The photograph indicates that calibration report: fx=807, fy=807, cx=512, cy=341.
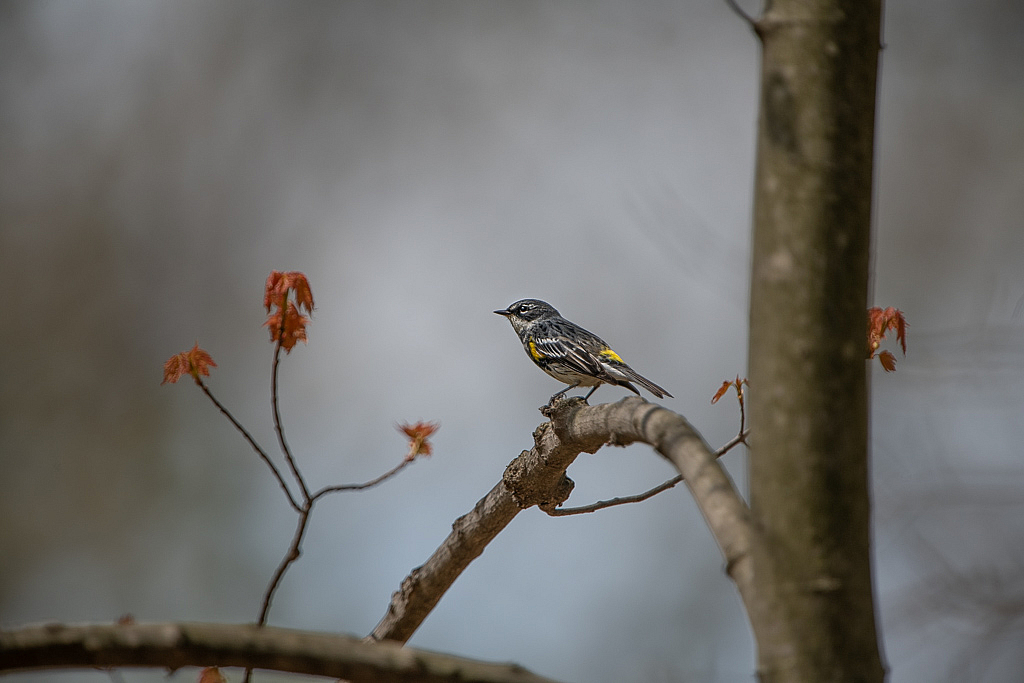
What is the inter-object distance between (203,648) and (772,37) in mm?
1035

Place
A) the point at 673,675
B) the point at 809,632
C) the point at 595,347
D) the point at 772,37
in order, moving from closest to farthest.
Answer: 1. the point at 809,632
2. the point at 772,37
3. the point at 673,675
4. the point at 595,347

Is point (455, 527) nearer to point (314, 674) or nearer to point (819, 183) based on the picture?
point (314, 674)

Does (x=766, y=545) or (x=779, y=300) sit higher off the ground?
(x=779, y=300)

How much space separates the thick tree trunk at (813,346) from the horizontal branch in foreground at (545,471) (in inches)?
7.3

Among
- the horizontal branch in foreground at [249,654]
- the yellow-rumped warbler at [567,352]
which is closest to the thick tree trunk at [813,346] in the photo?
the horizontal branch in foreground at [249,654]

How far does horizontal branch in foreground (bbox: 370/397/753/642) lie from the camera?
126cm

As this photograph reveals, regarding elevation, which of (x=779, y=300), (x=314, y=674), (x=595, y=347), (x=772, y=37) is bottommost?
(x=314, y=674)

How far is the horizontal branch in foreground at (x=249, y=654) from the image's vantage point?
93 cm

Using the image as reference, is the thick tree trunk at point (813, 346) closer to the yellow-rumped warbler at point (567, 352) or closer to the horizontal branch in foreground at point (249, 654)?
the horizontal branch in foreground at point (249, 654)

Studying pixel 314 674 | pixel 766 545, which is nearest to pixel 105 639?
pixel 314 674

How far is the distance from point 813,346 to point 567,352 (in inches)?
116

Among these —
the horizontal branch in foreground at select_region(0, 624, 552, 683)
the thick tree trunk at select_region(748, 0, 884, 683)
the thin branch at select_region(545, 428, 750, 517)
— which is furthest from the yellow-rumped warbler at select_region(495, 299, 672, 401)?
the horizontal branch in foreground at select_region(0, 624, 552, 683)

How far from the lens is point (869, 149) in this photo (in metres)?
1.00

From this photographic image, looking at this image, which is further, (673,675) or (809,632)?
(673,675)
